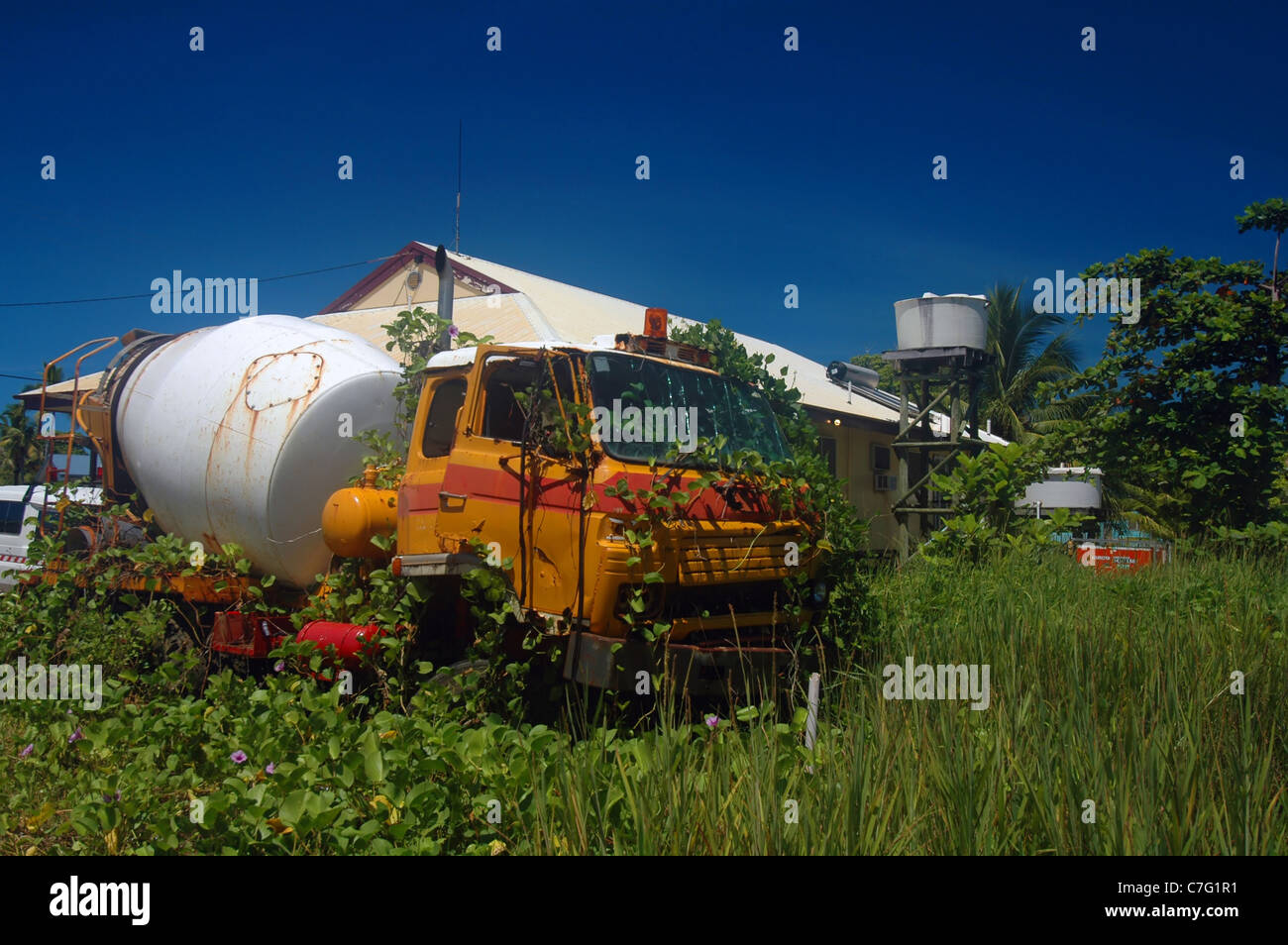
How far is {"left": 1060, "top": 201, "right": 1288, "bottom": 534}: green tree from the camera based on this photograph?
1238cm

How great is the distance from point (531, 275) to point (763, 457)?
14.5 m

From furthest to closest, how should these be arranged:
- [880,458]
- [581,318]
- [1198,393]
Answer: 1. [880,458]
2. [581,318]
3. [1198,393]

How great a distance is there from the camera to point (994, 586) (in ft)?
25.2

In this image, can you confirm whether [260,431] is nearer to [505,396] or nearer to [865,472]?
[505,396]

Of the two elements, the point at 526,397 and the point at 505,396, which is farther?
the point at 505,396

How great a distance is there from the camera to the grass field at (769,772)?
321 centimetres

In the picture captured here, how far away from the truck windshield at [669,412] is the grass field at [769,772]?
1640 millimetres

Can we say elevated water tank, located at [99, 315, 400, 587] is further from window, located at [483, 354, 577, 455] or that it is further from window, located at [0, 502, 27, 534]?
window, located at [0, 502, 27, 534]

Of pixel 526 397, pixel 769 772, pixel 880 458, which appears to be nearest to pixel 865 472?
pixel 880 458

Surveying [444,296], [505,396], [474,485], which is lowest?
[474,485]

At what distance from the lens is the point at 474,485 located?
5.73 m

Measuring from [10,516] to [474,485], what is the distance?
10880 millimetres
